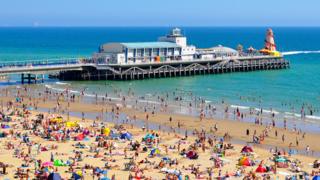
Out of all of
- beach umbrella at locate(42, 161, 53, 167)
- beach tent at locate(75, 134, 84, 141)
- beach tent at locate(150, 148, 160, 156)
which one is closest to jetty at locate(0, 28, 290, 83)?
beach tent at locate(75, 134, 84, 141)

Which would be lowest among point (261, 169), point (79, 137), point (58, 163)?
point (261, 169)

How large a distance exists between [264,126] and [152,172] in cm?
1564

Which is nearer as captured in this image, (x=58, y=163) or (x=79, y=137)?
(x=58, y=163)

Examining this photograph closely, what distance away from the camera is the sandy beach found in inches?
1213

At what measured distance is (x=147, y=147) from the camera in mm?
36438

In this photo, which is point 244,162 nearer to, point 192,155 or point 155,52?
point 192,155

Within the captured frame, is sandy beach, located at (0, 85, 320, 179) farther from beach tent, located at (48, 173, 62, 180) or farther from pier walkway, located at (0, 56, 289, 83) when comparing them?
pier walkway, located at (0, 56, 289, 83)

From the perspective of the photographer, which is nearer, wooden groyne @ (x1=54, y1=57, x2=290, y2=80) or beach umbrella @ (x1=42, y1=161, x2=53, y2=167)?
beach umbrella @ (x1=42, y1=161, x2=53, y2=167)

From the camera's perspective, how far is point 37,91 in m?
62.4

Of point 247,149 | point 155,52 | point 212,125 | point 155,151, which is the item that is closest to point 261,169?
point 247,149

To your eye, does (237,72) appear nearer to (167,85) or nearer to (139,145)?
(167,85)

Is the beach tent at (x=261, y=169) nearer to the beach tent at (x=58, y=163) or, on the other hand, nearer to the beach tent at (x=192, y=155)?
the beach tent at (x=192, y=155)

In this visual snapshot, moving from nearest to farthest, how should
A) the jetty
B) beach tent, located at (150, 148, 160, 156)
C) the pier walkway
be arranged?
1. beach tent, located at (150, 148, 160, 156)
2. the pier walkway
3. the jetty

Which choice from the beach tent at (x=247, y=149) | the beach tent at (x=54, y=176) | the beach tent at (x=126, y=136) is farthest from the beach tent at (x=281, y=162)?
the beach tent at (x=54, y=176)
